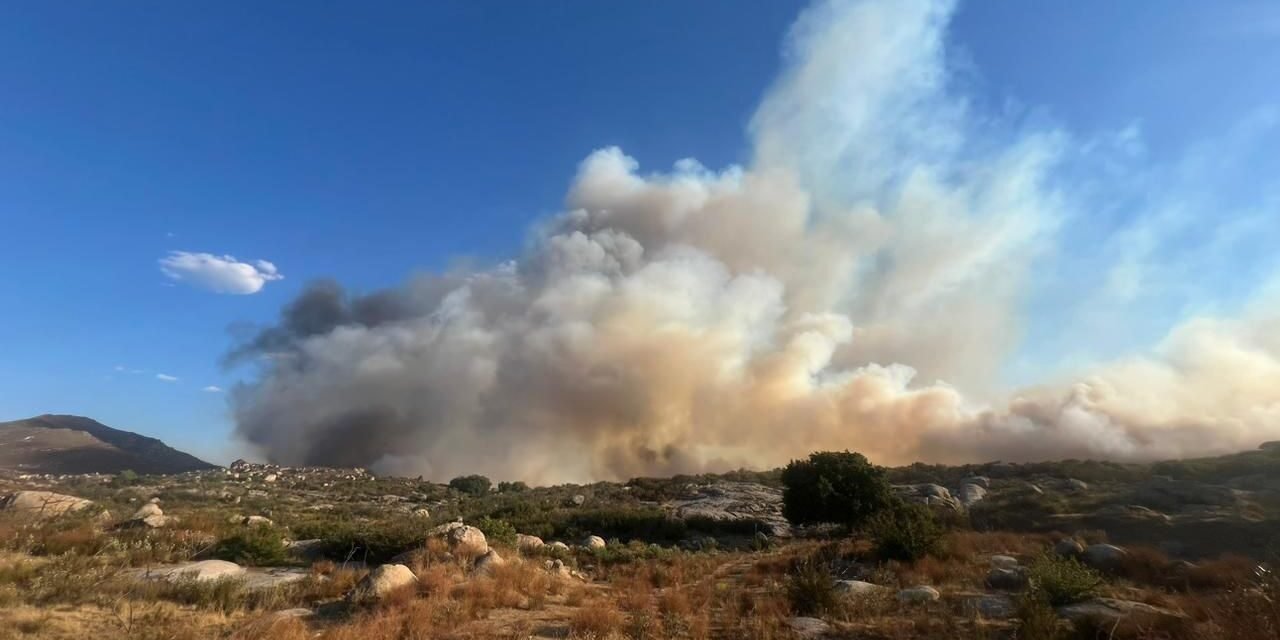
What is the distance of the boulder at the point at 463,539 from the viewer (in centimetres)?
1620

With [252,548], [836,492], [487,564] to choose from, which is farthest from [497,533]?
[836,492]

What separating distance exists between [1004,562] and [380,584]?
17107 mm

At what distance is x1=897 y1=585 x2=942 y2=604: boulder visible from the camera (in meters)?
12.2

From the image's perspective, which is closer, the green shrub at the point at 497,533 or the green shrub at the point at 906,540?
the green shrub at the point at 906,540

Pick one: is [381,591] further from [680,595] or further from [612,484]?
[612,484]

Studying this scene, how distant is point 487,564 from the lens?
14.5m

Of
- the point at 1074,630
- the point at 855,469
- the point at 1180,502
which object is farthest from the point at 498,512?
the point at 1180,502

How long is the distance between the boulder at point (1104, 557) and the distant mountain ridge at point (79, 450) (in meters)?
94.8

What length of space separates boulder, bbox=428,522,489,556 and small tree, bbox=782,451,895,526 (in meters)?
23.3

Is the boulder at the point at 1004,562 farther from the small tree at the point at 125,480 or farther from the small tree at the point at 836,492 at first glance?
the small tree at the point at 125,480

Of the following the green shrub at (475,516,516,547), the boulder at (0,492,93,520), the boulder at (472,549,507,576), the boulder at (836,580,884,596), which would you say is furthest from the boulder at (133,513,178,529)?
the boulder at (836,580,884,596)

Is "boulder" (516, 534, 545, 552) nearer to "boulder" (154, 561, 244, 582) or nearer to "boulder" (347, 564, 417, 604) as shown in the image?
"boulder" (347, 564, 417, 604)

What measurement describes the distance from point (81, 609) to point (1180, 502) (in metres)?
49.2

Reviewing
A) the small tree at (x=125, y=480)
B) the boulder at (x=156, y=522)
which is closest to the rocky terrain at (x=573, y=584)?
the boulder at (x=156, y=522)
